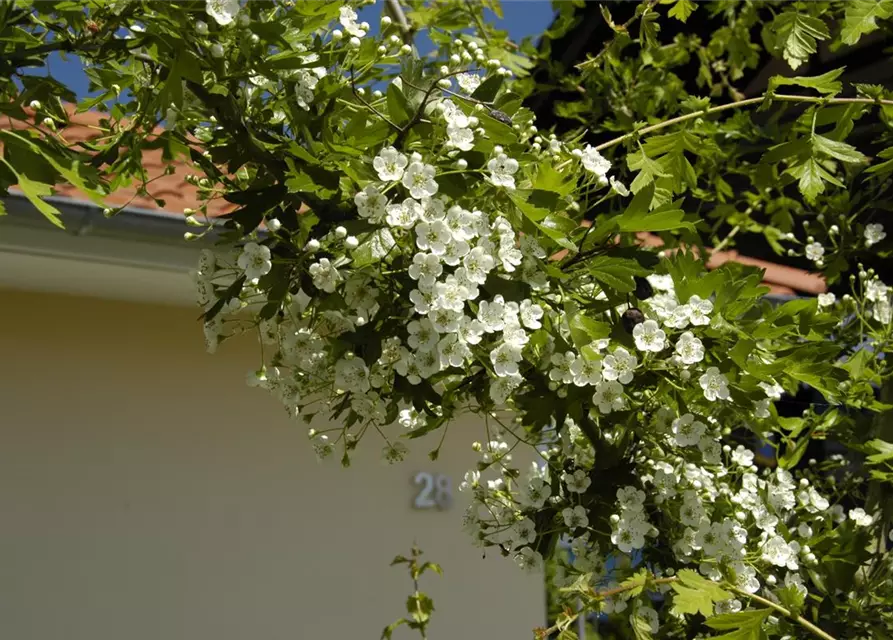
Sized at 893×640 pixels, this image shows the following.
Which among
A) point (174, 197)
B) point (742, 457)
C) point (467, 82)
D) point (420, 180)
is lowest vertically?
point (742, 457)

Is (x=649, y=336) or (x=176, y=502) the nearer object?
(x=649, y=336)

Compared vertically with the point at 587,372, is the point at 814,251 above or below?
above

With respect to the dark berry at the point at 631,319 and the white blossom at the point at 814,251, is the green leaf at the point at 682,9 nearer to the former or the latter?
the dark berry at the point at 631,319

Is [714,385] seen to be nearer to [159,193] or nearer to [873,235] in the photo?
[873,235]

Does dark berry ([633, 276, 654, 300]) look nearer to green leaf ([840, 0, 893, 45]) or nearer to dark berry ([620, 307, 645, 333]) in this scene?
dark berry ([620, 307, 645, 333])

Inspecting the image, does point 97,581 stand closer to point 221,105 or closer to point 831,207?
point 221,105

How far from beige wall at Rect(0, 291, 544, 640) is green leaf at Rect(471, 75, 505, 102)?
2.33 m

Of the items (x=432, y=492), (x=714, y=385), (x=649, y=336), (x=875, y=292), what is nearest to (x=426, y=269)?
(x=649, y=336)

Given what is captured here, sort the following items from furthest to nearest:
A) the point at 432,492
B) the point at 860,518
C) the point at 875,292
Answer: the point at 432,492 → the point at 875,292 → the point at 860,518

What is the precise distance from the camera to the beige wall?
290 centimetres

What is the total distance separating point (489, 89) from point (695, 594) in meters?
0.80

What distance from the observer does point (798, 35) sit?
5.38 feet

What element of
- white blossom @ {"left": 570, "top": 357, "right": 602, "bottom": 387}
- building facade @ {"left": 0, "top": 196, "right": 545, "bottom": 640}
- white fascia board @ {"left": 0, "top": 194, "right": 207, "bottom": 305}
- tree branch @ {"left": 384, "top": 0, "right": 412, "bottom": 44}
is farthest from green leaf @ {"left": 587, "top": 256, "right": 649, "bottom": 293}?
building facade @ {"left": 0, "top": 196, "right": 545, "bottom": 640}

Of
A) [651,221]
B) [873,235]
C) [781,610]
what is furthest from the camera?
[873,235]
